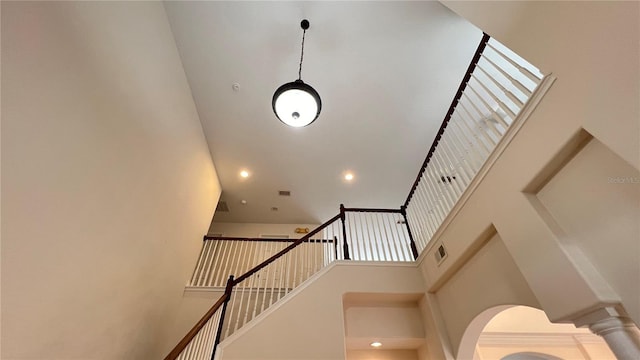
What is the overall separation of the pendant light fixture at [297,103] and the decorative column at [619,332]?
2494 mm

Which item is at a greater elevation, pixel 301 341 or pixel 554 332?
pixel 554 332

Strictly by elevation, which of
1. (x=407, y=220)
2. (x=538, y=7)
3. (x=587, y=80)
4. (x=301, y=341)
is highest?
(x=407, y=220)

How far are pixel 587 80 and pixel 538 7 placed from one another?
21.2 inches

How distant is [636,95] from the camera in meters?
1.03

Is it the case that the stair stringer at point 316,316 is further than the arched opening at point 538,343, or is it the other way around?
the arched opening at point 538,343

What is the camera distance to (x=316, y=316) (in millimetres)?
3008

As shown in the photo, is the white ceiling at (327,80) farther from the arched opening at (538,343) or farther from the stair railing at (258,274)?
the arched opening at (538,343)

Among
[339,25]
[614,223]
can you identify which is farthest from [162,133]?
[614,223]

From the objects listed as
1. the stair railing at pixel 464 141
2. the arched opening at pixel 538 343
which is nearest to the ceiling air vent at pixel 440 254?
the stair railing at pixel 464 141

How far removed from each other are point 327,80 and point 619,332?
356cm

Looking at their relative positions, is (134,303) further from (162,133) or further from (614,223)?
(614,223)

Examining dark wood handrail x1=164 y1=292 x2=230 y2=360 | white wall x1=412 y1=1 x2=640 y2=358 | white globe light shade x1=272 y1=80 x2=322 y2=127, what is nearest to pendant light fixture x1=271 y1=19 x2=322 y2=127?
white globe light shade x1=272 y1=80 x2=322 y2=127

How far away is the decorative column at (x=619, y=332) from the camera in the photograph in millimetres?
1219

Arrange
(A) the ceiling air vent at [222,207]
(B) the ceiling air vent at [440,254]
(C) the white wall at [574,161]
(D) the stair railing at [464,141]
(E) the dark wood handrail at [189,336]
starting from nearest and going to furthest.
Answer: (C) the white wall at [574,161], (D) the stair railing at [464,141], (E) the dark wood handrail at [189,336], (B) the ceiling air vent at [440,254], (A) the ceiling air vent at [222,207]
